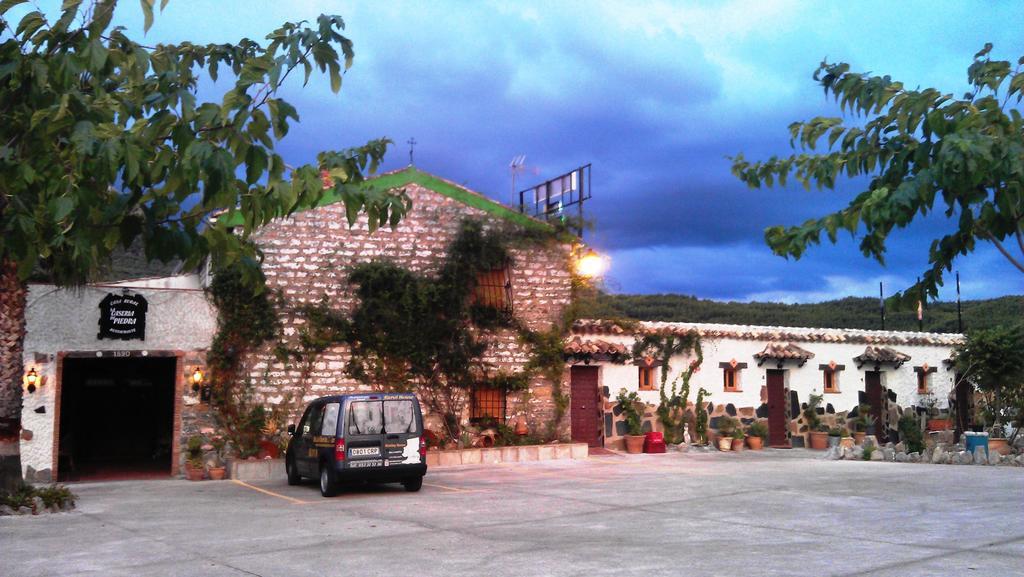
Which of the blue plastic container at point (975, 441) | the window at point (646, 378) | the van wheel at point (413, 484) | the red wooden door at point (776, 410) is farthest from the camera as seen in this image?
the red wooden door at point (776, 410)

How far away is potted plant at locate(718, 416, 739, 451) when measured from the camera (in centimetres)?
2211

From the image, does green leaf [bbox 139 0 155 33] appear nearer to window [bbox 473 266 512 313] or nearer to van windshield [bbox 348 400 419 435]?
van windshield [bbox 348 400 419 435]

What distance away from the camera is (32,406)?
53.1ft

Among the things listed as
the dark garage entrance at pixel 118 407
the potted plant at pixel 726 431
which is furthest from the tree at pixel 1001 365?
the dark garage entrance at pixel 118 407

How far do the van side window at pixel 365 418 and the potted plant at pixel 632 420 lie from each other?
8.96m

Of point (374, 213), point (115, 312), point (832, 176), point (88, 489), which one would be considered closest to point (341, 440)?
point (88, 489)

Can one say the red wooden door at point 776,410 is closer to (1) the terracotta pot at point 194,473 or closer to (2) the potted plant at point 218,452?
(2) the potted plant at point 218,452

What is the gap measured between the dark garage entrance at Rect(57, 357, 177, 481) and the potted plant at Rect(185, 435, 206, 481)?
21.1 feet

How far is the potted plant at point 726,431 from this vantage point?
72.5 feet

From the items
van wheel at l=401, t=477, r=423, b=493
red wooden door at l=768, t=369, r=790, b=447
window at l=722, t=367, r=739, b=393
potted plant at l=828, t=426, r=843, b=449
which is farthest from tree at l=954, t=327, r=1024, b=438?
van wheel at l=401, t=477, r=423, b=493

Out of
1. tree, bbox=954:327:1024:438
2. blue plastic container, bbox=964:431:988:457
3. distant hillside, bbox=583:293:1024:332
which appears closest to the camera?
blue plastic container, bbox=964:431:988:457

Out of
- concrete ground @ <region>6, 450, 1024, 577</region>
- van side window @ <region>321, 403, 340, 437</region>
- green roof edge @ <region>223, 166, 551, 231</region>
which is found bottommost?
concrete ground @ <region>6, 450, 1024, 577</region>

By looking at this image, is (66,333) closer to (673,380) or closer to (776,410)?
(673,380)

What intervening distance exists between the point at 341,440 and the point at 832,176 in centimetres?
1008
